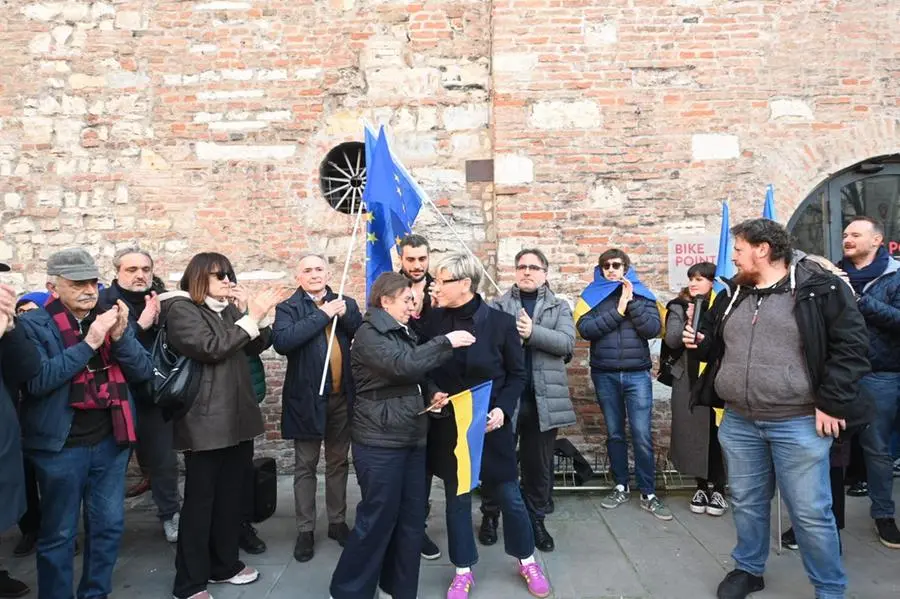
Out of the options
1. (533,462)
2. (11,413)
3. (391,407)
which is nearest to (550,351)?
(533,462)

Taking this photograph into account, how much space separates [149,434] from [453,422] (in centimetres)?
239

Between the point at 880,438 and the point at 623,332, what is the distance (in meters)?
1.88

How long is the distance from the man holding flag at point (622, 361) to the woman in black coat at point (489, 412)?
140cm

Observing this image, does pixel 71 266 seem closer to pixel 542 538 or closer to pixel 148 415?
pixel 148 415

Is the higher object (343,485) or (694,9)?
(694,9)

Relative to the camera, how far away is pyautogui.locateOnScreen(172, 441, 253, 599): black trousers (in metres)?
3.41

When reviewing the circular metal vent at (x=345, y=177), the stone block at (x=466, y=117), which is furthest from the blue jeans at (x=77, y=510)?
the stone block at (x=466, y=117)

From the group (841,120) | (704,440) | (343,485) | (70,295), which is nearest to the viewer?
(70,295)

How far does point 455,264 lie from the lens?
343cm

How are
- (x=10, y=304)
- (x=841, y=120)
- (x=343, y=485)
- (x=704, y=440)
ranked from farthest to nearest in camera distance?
(x=841, y=120) → (x=704, y=440) → (x=343, y=485) → (x=10, y=304)

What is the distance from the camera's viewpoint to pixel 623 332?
4.78 meters

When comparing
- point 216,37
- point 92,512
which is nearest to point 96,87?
point 216,37

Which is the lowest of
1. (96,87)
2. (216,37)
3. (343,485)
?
(343,485)

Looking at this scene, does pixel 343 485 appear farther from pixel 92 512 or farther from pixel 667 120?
pixel 667 120
